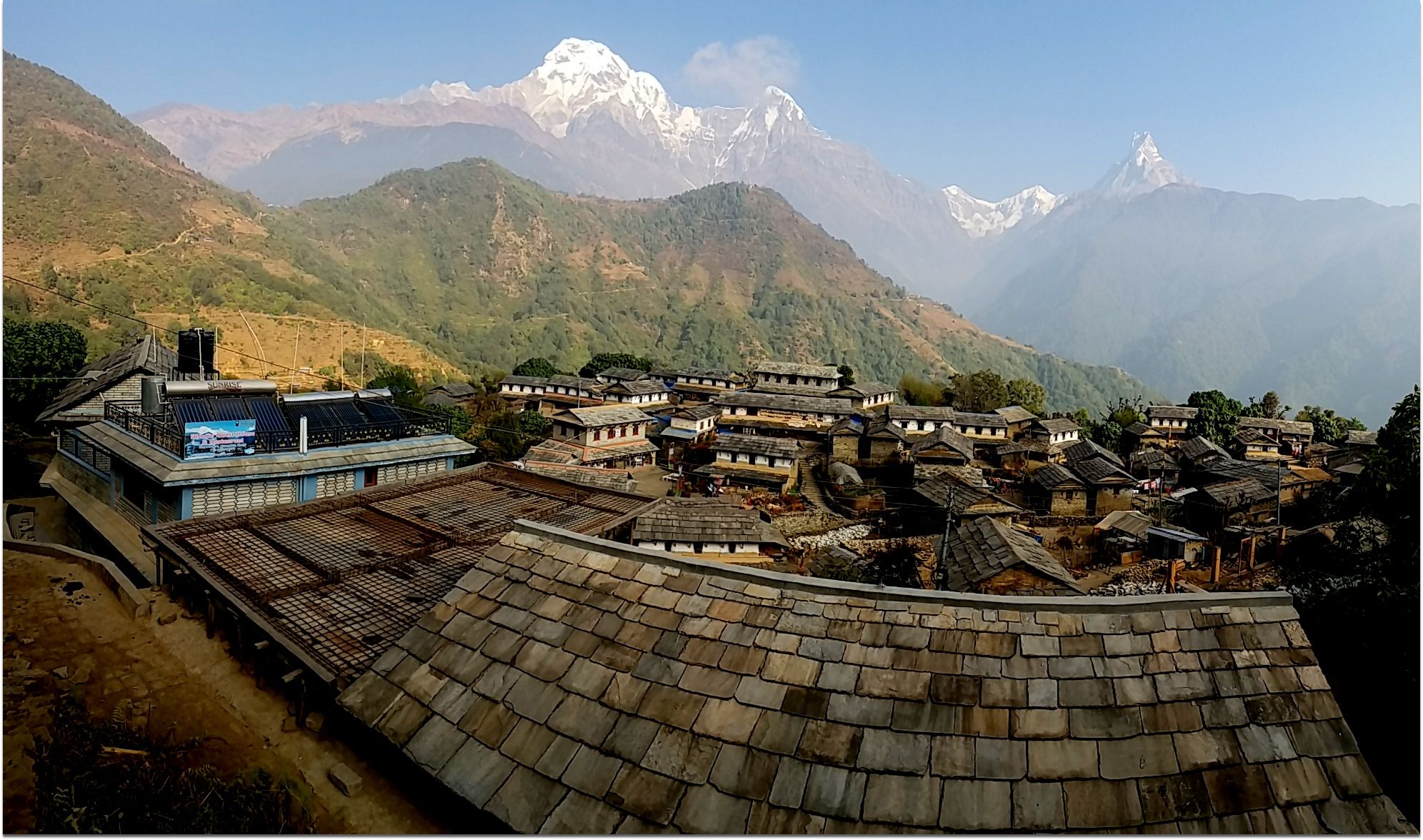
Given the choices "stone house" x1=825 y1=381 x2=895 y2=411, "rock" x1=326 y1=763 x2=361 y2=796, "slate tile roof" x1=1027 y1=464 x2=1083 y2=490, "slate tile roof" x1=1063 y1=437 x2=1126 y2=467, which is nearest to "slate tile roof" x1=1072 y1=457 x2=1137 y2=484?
"slate tile roof" x1=1027 y1=464 x2=1083 y2=490

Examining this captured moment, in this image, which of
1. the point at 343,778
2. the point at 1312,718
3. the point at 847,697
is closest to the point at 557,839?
the point at 847,697

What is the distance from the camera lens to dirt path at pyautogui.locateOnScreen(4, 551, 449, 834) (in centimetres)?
728

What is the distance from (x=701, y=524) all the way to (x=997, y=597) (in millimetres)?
18118

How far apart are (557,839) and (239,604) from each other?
8.54m

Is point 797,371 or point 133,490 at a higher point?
point 797,371

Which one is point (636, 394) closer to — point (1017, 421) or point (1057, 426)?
point (1017, 421)

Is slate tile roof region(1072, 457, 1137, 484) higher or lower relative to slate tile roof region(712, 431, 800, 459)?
higher

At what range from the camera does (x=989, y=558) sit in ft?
59.3

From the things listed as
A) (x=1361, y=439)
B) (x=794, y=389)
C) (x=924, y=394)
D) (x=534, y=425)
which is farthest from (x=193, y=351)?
(x=1361, y=439)

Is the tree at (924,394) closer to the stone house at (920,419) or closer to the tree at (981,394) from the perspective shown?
the tree at (981,394)

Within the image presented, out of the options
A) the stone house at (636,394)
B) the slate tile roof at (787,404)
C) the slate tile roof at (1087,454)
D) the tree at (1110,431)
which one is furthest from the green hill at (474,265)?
the slate tile roof at (1087,454)

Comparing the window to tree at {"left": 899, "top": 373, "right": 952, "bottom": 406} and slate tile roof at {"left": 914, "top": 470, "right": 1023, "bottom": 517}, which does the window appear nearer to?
slate tile roof at {"left": 914, "top": 470, "right": 1023, "bottom": 517}

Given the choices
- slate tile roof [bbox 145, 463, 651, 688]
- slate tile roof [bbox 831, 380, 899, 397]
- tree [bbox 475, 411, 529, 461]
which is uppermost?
slate tile roof [bbox 145, 463, 651, 688]

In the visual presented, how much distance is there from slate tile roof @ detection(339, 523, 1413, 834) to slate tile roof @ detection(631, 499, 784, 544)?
15035 millimetres
